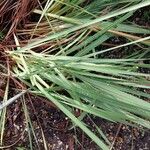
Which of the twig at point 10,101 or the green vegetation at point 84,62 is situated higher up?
the green vegetation at point 84,62

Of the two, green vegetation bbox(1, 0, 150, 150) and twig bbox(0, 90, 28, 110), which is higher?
green vegetation bbox(1, 0, 150, 150)

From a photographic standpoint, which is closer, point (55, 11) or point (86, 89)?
point (86, 89)

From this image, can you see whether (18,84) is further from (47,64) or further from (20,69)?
(47,64)

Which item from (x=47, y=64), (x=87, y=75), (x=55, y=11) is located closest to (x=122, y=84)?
(x=87, y=75)

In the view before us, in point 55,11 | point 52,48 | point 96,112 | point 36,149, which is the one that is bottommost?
point 36,149

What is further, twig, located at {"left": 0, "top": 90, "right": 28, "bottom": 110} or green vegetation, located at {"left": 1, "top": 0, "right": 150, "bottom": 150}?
twig, located at {"left": 0, "top": 90, "right": 28, "bottom": 110}

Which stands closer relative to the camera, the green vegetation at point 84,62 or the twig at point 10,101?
the green vegetation at point 84,62

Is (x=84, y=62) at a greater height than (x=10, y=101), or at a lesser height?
greater

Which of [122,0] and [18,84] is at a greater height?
[122,0]

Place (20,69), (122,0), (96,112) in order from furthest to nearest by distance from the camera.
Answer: (20,69), (122,0), (96,112)

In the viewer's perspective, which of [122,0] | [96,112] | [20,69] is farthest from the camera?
[20,69]

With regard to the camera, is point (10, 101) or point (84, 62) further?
point (10, 101)
